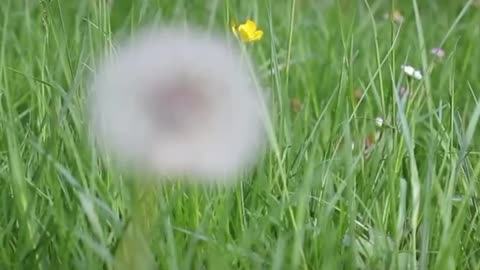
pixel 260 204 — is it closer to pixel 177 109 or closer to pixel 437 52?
pixel 437 52

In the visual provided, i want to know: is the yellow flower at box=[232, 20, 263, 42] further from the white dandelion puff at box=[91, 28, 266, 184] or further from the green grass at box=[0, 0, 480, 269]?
the white dandelion puff at box=[91, 28, 266, 184]

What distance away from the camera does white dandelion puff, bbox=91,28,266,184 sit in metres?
0.55

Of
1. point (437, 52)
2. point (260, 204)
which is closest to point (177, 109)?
point (260, 204)

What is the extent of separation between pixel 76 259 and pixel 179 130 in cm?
45

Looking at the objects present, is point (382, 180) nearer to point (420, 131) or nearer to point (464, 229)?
point (464, 229)

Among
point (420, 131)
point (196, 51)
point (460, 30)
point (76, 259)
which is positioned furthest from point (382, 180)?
point (460, 30)

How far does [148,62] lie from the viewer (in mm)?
573

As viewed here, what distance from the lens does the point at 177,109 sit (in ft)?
1.84

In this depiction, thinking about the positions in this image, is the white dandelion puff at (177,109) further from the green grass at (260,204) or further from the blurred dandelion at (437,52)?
the blurred dandelion at (437,52)

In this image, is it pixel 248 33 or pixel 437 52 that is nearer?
pixel 248 33

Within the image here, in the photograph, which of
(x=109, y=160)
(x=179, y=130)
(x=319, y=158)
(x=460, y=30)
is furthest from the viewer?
(x=460, y=30)

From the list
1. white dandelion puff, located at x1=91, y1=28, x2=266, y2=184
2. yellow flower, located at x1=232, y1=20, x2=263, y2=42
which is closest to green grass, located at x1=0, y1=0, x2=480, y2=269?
yellow flower, located at x1=232, y1=20, x2=263, y2=42

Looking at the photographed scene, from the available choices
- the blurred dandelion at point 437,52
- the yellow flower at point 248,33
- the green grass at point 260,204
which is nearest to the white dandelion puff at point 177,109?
the green grass at point 260,204

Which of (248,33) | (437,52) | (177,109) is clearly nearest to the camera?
(177,109)
